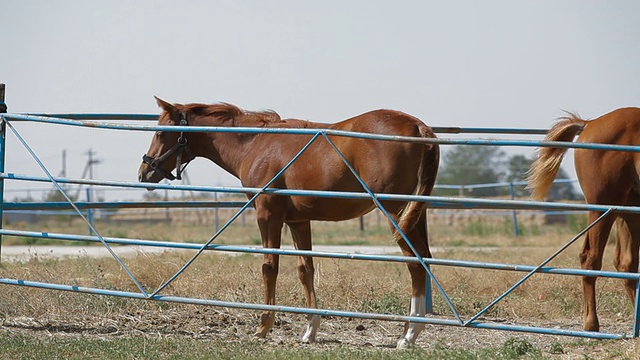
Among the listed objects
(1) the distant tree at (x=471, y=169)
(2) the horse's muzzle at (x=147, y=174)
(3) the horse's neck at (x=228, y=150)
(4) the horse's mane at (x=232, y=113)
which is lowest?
(1) the distant tree at (x=471, y=169)

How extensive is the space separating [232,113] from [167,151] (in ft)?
2.27

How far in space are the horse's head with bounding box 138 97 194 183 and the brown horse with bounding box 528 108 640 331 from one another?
3.17 metres

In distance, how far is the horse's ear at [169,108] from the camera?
298 inches

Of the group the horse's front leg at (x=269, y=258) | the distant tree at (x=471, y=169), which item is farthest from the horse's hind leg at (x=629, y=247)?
the distant tree at (x=471, y=169)

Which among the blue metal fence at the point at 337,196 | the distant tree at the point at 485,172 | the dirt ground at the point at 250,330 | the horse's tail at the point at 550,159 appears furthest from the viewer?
the distant tree at the point at 485,172

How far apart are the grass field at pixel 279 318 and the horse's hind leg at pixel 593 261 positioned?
0.36 meters

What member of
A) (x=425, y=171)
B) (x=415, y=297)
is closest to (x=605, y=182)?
(x=425, y=171)

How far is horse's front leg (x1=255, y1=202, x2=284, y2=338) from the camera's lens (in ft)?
22.6

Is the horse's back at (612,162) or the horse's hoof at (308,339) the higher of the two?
the horse's back at (612,162)

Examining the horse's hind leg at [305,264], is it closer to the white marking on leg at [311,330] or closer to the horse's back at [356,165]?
the white marking on leg at [311,330]

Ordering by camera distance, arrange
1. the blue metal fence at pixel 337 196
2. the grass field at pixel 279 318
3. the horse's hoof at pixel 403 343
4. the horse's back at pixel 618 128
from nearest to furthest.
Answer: the blue metal fence at pixel 337 196 → the grass field at pixel 279 318 → the horse's hoof at pixel 403 343 → the horse's back at pixel 618 128

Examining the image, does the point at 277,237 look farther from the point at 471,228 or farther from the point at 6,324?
the point at 471,228

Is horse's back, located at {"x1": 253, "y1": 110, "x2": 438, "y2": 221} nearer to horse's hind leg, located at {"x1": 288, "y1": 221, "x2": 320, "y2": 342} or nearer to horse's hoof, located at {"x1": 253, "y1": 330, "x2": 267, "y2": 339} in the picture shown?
horse's hind leg, located at {"x1": 288, "y1": 221, "x2": 320, "y2": 342}

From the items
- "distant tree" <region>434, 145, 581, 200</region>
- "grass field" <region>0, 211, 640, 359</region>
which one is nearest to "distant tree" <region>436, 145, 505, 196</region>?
"distant tree" <region>434, 145, 581, 200</region>
